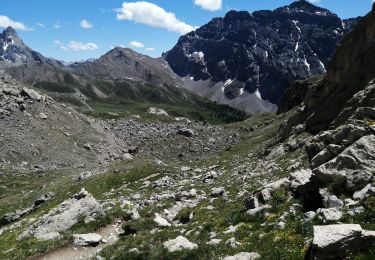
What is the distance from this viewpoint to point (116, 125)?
124000 mm

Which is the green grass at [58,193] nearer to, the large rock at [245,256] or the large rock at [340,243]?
the large rock at [245,256]

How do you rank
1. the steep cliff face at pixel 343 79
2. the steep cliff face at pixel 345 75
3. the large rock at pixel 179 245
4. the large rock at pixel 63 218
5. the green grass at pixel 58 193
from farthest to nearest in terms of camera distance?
the steep cliff face at pixel 345 75 → the steep cliff face at pixel 343 79 → the large rock at pixel 63 218 → the green grass at pixel 58 193 → the large rock at pixel 179 245

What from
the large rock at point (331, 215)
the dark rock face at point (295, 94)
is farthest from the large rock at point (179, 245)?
the dark rock face at point (295, 94)

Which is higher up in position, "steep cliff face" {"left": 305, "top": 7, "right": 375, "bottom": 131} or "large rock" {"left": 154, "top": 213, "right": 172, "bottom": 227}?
"steep cliff face" {"left": 305, "top": 7, "right": 375, "bottom": 131}

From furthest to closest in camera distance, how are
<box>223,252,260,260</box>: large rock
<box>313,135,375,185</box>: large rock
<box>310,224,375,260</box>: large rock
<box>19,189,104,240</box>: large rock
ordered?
<box>19,189,104,240</box>: large rock
<box>313,135,375,185</box>: large rock
<box>223,252,260,260</box>: large rock
<box>310,224,375,260</box>: large rock

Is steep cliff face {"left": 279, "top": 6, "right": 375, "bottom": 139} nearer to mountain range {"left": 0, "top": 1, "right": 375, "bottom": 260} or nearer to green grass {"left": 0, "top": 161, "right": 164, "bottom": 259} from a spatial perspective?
mountain range {"left": 0, "top": 1, "right": 375, "bottom": 260}

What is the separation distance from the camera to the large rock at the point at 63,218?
31.1 m

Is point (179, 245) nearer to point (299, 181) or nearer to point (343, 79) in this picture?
point (299, 181)

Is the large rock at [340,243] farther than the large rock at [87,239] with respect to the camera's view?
No

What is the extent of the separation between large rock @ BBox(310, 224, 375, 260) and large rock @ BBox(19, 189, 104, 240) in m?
20.4

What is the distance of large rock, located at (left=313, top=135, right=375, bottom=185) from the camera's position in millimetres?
20172

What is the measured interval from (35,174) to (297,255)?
66.3m

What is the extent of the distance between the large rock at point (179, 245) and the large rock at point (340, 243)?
7.53 m

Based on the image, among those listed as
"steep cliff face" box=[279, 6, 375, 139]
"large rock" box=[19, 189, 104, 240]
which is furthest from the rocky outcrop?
"steep cliff face" box=[279, 6, 375, 139]
